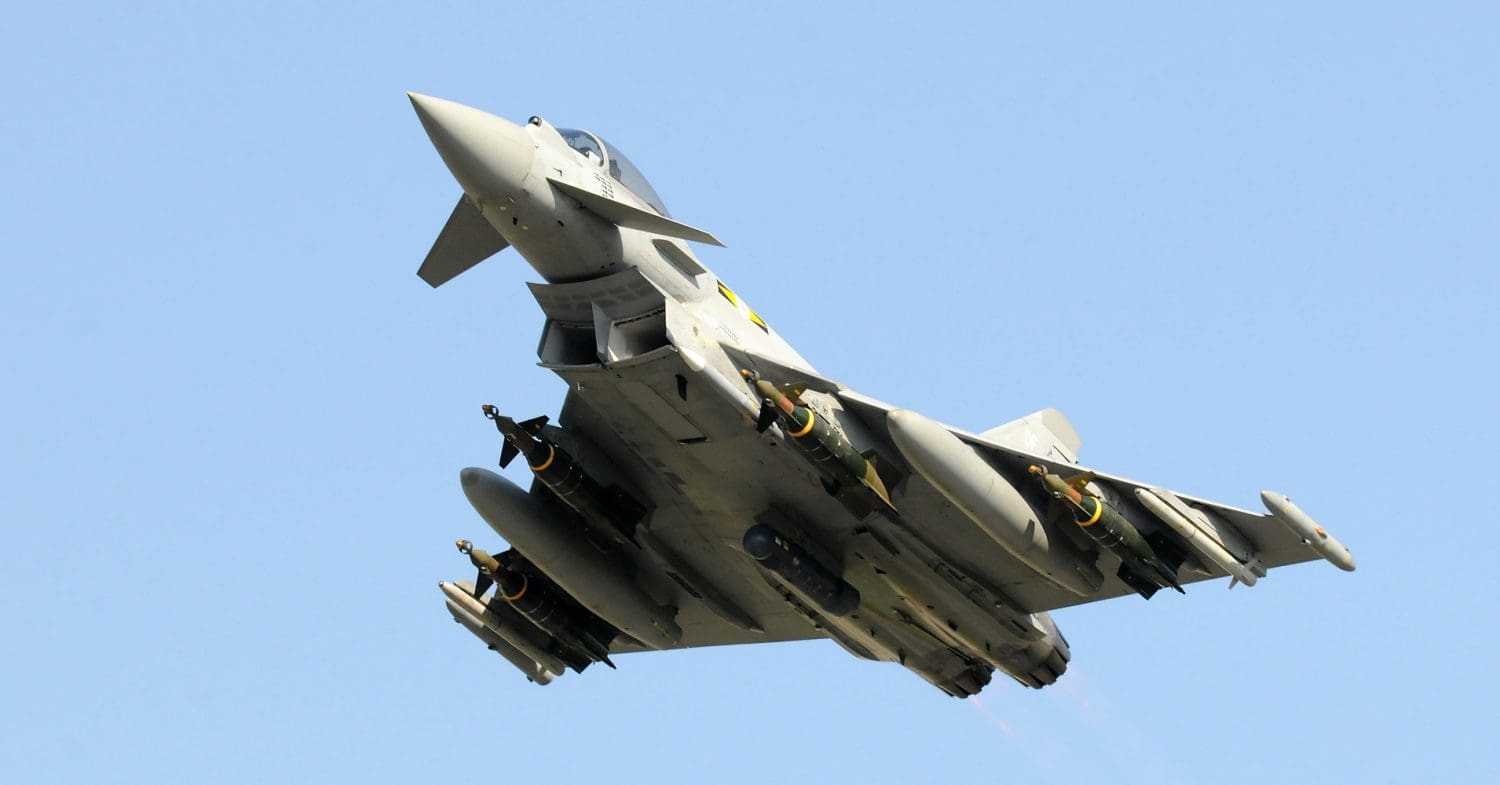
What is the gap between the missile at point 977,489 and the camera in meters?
24.6

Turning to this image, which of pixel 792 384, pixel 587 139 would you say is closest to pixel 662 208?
pixel 587 139

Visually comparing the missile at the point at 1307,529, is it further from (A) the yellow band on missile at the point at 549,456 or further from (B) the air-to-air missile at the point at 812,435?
(A) the yellow band on missile at the point at 549,456

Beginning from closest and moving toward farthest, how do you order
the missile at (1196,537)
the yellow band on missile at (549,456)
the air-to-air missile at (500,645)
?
the missile at (1196,537) < the yellow band on missile at (549,456) < the air-to-air missile at (500,645)

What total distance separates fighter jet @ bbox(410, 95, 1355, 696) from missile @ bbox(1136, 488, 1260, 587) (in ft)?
0.10

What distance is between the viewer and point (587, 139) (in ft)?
83.5

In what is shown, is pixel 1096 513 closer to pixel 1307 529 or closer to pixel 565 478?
pixel 1307 529

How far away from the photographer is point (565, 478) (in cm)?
2677

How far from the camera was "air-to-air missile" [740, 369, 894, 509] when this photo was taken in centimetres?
2442

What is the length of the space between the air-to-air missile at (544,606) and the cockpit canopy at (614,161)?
6868 mm

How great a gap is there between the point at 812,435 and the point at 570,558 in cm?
569

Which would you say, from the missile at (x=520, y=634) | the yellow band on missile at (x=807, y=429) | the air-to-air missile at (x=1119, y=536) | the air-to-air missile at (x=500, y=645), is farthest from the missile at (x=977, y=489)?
the air-to-air missile at (x=500, y=645)

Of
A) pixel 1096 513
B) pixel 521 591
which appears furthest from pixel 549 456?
pixel 1096 513

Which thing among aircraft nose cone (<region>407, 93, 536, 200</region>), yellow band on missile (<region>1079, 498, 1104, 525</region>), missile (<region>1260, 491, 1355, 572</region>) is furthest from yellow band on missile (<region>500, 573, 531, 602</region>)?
missile (<region>1260, 491, 1355, 572</region>)

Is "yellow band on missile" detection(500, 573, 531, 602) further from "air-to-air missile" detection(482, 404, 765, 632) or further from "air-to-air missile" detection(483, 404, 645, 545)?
"air-to-air missile" detection(483, 404, 645, 545)
